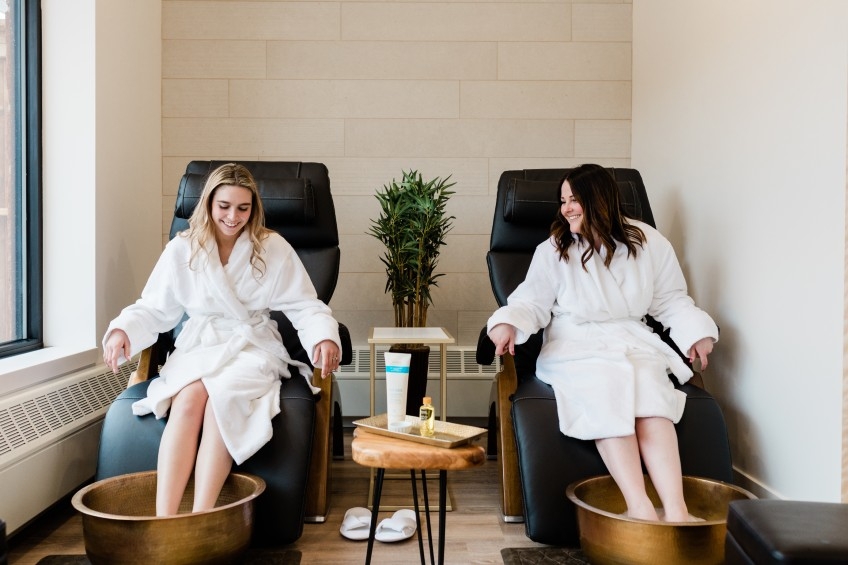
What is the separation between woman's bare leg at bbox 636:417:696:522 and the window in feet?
6.53

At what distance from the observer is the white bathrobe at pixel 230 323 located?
6.33ft

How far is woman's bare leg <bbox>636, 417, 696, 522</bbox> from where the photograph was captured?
5.68 ft

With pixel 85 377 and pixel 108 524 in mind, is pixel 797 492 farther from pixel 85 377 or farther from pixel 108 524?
pixel 85 377

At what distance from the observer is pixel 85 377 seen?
2.40m

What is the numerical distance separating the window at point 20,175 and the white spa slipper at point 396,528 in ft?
4.39

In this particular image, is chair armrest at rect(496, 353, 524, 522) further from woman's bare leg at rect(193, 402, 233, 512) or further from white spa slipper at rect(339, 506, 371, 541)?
woman's bare leg at rect(193, 402, 233, 512)

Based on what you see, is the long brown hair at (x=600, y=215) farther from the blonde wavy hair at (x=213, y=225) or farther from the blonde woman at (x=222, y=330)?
the blonde wavy hair at (x=213, y=225)

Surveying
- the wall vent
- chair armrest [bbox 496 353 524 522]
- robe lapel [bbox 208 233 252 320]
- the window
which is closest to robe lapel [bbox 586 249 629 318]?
chair armrest [bbox 496 353 524 522]

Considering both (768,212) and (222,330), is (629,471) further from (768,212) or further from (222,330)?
(222,330)

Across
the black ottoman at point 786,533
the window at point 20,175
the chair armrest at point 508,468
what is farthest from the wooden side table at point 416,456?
the window at point 20,175

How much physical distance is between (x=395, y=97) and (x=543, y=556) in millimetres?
2227

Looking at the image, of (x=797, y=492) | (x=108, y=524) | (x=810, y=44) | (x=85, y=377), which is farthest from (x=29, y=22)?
(x=797, y=492)

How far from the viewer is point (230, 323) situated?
7.07 ft

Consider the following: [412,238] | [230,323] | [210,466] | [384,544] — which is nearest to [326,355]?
[230,323]
